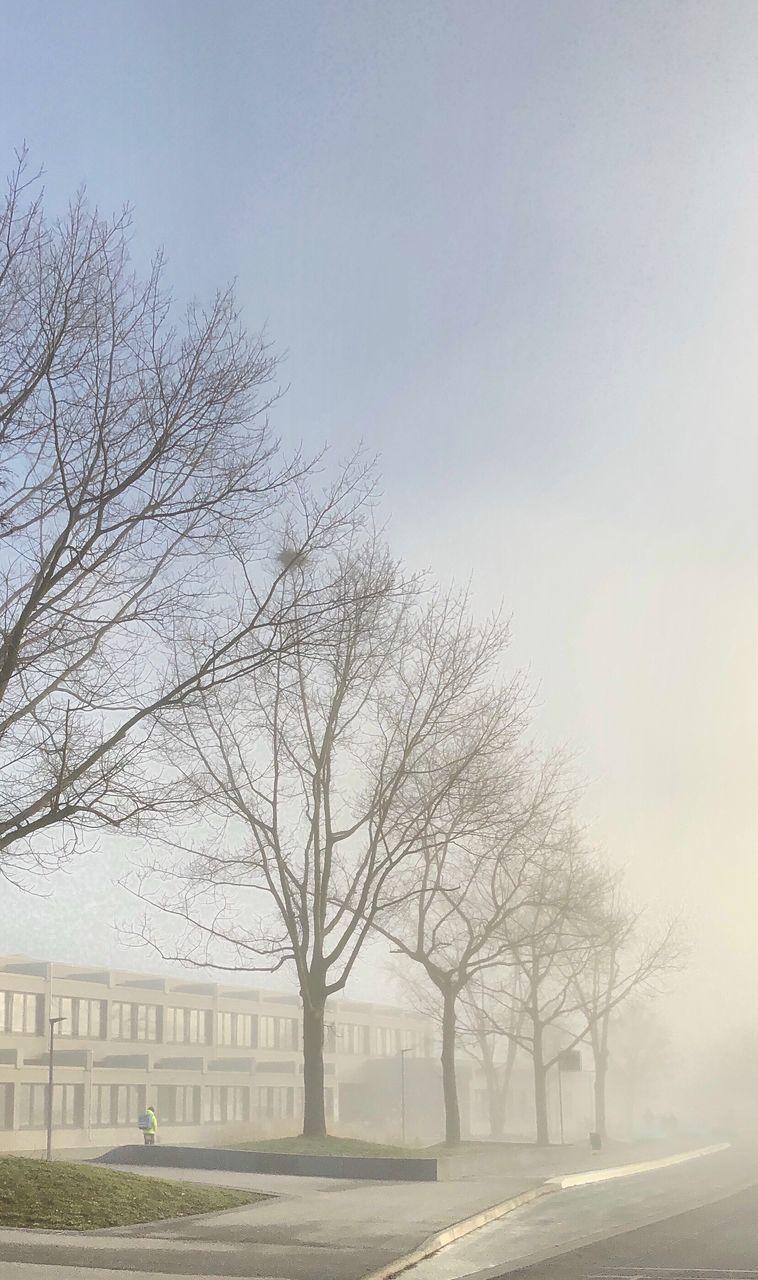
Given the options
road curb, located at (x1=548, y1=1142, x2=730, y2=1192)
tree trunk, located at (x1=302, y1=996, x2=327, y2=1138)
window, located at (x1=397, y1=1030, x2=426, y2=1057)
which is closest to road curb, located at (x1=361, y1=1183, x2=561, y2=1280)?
road curb, located at (x1=548, y1=1142, x2=730, y2=1192)

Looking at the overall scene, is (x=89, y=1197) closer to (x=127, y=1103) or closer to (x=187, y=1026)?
(x=127, y=1103)

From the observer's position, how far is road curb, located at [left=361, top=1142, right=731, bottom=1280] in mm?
12902

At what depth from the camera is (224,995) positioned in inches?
3765

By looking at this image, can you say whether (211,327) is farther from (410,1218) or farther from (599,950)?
(599,950)

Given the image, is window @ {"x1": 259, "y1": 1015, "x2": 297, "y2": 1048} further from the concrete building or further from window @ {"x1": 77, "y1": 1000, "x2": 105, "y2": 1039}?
window @ {"x1": 77, "y1": 1000, "x2": 105, "y2": 1039}

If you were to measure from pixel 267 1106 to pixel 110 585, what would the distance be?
8426 cm

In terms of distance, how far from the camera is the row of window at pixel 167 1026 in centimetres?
7356

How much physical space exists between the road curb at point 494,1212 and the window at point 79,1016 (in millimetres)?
47914

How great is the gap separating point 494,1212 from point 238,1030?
80809 millimetres

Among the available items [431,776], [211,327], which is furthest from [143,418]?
[431,776]

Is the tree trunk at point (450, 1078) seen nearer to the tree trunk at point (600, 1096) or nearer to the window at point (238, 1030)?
the tree trunk at point (600, 1096)

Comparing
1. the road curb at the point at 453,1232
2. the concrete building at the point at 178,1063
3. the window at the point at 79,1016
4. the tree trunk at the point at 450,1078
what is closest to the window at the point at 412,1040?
the concrete building at the point at 178,1063

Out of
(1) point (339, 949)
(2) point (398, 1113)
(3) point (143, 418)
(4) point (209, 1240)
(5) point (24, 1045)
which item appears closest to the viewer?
(4) point (209, 1240)

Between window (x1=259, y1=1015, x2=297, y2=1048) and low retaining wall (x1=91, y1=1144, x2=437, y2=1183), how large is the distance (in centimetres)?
7357
